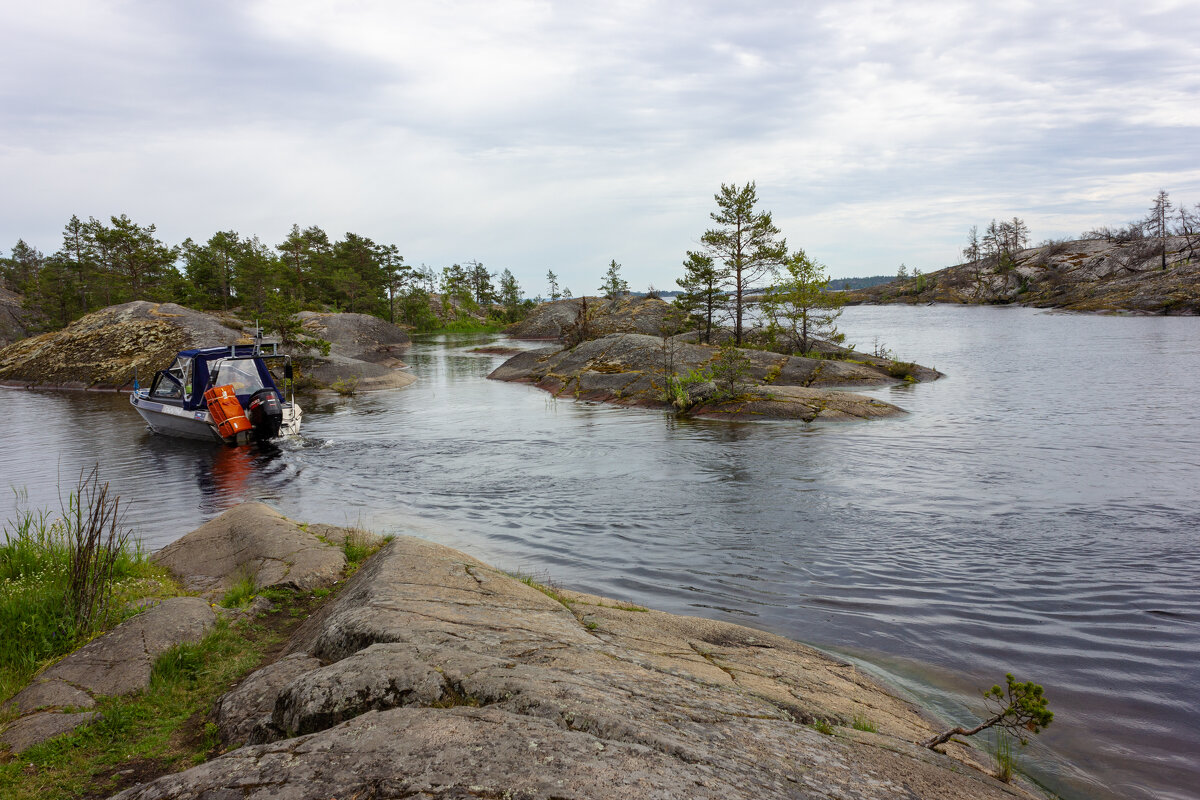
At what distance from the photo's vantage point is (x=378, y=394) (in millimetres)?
34156

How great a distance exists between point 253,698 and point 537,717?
2.57m

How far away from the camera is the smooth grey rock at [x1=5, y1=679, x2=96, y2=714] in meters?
4.81

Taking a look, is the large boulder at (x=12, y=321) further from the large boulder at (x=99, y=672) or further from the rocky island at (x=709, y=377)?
the large boulder at (x=99, y=672)

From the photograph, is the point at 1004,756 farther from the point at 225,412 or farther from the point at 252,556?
the point at 225,412

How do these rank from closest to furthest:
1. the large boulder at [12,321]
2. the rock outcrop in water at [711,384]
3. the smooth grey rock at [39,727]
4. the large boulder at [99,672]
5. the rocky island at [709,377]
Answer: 1. the smooth grey rock at [39,727]
2. the large boulder at [99,672]
3. the rock outcrop in water at [711,384]
4. the rocky island at [709,377]
5. the large boulder at [12,321]

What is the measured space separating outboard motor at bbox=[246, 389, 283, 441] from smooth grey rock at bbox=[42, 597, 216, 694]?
1515cm

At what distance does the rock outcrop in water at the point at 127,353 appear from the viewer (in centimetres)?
3634

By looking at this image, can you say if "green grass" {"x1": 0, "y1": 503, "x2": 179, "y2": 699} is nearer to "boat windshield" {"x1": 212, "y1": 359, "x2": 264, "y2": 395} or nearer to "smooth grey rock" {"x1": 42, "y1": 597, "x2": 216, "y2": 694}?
"smooth grey rock" {"x1": 42, "y1": 597, "x2": 216, "y2": 694}

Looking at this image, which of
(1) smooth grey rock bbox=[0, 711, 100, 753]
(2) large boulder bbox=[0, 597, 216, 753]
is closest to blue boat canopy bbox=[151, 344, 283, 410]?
(2) large boulder bbox=[0, 597, 216, 753]

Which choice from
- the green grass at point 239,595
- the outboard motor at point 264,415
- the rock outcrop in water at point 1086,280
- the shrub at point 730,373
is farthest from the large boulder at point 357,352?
the rock outcrop in water at point 1086,280

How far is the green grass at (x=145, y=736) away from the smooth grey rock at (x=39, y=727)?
3.7 inches

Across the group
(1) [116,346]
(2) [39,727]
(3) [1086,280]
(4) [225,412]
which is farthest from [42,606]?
(3) [1086,280]

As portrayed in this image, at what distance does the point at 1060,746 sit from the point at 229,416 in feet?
Result: 71.0

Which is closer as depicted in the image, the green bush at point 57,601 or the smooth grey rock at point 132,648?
the smooth grey rock at point 132,648
